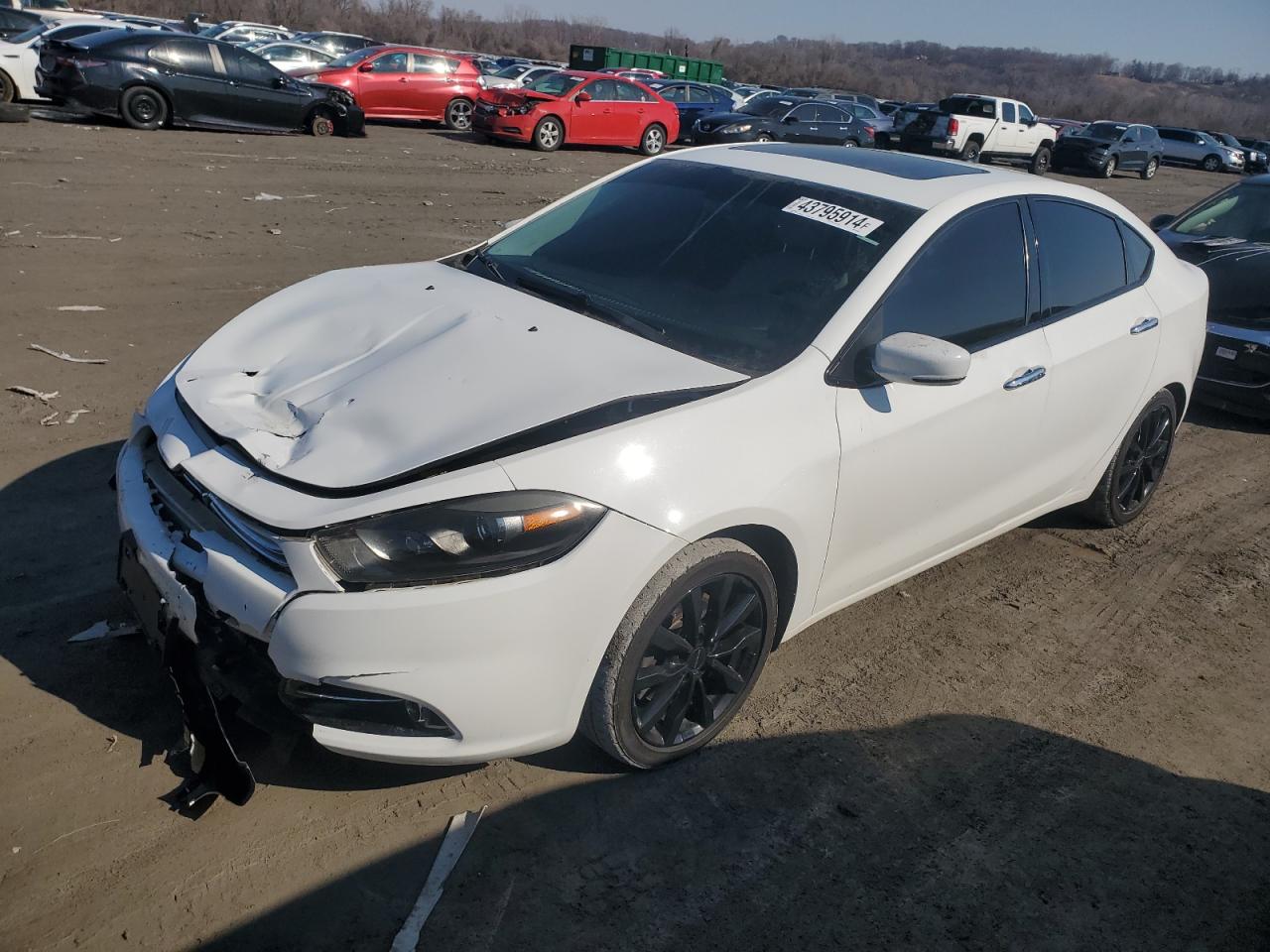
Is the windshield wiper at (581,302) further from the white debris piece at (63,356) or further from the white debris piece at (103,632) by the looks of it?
the white debris piece at (63,356)

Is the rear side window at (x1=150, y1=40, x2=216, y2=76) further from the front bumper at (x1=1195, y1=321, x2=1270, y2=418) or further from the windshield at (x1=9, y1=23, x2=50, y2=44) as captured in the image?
the front bumper at (x1=1195, y1=321, x2=1270, y2=418)

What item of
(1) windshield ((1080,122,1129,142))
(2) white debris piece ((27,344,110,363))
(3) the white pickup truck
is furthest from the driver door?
(1) windshield ((1080,122,1129,142))

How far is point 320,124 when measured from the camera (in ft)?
60.2

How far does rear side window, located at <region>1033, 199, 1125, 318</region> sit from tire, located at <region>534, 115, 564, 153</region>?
1695 cm

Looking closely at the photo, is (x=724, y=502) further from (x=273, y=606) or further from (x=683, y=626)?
(x=273, y=606)

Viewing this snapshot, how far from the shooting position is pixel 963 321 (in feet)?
12.8

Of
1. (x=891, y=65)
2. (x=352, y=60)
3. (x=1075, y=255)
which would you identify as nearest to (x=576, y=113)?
(x=352, y=60)

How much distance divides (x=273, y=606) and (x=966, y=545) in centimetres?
277

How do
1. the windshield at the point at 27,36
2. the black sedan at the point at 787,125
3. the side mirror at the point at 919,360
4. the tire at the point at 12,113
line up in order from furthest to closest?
the black sedan at the point at 787,125
the windshield at the point at 27,36
the tire at the point at 12,113
the side mirror at the point at 919,360

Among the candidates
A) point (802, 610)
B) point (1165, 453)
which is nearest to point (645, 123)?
point (1165, 453)

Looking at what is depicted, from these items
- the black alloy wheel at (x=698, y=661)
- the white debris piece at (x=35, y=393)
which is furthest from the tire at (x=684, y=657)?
the white debris piece at (x=35, y=393)

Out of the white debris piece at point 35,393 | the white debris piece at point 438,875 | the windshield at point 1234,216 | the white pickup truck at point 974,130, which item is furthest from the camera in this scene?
the white pickup truck at point 974,130

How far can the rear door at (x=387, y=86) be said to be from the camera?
70.8 feet

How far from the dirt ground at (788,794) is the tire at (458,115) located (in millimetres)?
18525
